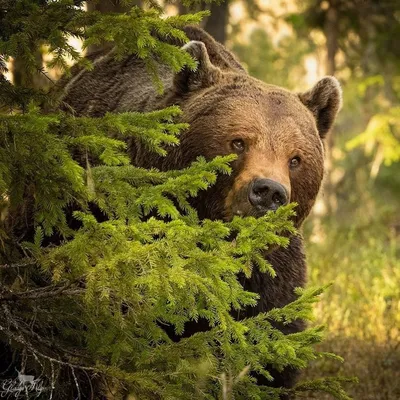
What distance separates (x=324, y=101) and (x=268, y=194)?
5.09 ft

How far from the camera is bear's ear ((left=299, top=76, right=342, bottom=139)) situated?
582cm

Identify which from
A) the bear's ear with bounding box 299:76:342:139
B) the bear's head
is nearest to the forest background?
the bear's ear with bounding box 299:76:342:139

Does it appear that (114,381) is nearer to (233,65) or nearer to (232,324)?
(232,324)

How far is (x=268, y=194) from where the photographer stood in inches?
179

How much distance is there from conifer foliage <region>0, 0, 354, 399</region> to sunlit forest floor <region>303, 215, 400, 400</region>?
2.11 metres

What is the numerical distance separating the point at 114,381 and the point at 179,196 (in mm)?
905

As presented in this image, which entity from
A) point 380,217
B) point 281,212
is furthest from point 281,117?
point 380,217

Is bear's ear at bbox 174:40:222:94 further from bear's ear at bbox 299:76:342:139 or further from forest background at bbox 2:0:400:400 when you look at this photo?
bear's ear at bbox 299:76:342:139

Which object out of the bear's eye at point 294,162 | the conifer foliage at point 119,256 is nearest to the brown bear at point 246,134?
the bear's eye at point 294,162

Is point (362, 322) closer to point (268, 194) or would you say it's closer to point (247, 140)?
point (247, 140)

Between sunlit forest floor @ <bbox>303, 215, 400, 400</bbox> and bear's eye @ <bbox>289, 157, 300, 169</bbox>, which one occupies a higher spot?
bear's eye @ <bbox>289, 157, 300, 169</bbox>

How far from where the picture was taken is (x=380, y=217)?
14.3 meters

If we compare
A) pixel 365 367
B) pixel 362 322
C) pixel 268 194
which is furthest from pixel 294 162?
pixel 362 322

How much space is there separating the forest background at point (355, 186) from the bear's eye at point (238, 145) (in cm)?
83
